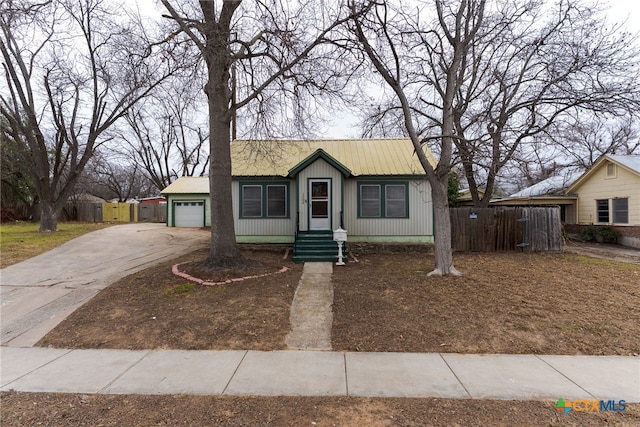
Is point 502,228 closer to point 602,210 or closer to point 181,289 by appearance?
point 602,210

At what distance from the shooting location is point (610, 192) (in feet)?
57.1

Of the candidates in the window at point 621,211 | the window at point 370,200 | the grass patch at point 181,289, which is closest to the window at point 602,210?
the window at point 621,211

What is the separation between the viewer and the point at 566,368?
4.16 metres

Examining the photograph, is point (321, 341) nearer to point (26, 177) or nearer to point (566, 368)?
point (566, 368)

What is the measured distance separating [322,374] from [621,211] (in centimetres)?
2039

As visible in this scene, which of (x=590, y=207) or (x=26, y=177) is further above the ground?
(x=26, y=177)

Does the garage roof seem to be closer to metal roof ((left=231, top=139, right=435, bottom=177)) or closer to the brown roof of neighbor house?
metal roof ((left=231, top=139, right=435, bottom=177))

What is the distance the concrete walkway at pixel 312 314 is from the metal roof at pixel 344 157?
5.44 meters

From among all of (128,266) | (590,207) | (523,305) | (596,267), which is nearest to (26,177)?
(128,266)

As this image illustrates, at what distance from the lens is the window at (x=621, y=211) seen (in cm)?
1650

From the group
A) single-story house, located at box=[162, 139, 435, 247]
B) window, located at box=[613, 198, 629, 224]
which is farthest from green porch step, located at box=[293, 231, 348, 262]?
window, located at box=[613, 198, 629, 224]

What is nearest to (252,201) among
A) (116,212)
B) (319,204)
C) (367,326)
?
(319,204)

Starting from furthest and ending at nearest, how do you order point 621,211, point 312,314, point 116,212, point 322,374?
point 116,212 → point 621,211 → point 312,314 → point 322,374

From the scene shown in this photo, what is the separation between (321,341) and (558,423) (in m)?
2.98
